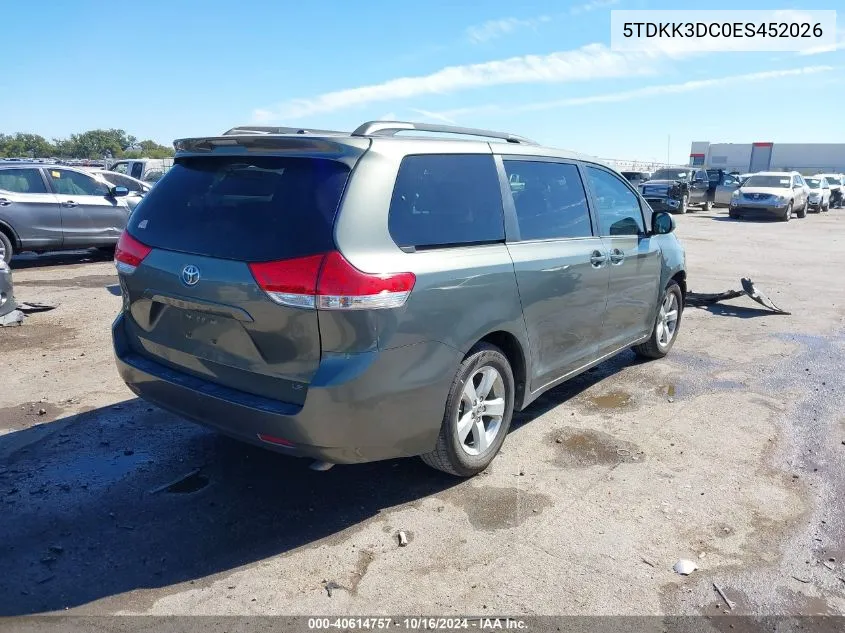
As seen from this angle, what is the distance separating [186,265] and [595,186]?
310 cm

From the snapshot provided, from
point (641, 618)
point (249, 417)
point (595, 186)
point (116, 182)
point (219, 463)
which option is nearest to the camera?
point (641, 618)

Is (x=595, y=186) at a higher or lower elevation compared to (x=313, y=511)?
higher

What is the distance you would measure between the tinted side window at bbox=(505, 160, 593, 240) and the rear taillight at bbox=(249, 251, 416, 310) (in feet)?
4.61

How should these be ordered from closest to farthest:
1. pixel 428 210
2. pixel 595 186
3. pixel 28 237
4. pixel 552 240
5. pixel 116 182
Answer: pixel 428 210 < pixel 552 240 < pixel 595 186 < pixel 28 237 < pixel 116 182

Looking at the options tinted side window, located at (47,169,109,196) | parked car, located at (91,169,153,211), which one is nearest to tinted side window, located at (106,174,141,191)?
parked car, located at (91,169,153,211)

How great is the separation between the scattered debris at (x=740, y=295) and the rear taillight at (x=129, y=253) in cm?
729

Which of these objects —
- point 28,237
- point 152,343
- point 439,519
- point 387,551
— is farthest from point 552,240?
point 28,237

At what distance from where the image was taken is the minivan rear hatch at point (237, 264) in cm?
302

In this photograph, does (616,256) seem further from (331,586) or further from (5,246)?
(5,246)

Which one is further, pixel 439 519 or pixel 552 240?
pixel 552 240

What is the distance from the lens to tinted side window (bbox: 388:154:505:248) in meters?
3.31

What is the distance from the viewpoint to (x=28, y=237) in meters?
10.6

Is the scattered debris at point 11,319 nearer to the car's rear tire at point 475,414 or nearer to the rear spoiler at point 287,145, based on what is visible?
the rear spoiler at point 287,145

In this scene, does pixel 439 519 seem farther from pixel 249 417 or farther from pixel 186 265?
pixel 186 265
